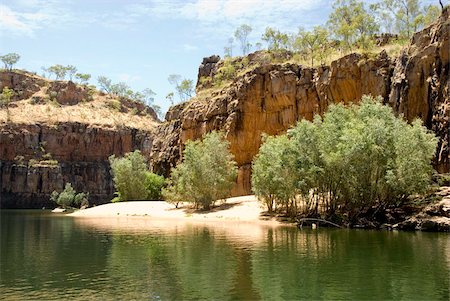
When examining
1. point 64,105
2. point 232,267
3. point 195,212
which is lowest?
point 232,267

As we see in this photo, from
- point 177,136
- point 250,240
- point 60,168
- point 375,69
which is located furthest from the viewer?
point 60,168

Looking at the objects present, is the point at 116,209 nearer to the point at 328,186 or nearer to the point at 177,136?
A: the point at 177,136

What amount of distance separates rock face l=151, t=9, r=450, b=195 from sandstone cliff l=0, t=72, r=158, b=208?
170ft

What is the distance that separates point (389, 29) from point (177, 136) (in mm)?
43127

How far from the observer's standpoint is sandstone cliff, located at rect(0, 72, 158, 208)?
435ft

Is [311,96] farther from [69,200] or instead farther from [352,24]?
[69,200]

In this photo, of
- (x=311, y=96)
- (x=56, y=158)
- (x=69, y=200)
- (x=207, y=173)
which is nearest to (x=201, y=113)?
(x=311, y=96)

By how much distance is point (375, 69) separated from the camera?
2420 inches

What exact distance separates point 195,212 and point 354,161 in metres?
28.3

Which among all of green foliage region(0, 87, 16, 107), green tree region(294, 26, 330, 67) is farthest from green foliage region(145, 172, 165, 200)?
green foliage region(0, 87, 16, 107)

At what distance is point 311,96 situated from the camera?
229 ft

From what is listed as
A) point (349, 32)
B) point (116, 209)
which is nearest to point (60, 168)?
point (116, 209)

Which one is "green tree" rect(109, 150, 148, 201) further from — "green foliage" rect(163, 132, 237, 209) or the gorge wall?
"green foliage" rect(163, 132, 237, 209)

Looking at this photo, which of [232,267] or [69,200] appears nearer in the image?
[232,267]
